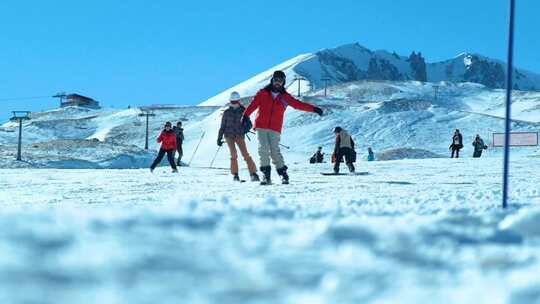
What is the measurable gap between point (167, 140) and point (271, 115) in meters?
6.83

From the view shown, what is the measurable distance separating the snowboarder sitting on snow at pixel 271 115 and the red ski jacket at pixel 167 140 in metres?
6.46

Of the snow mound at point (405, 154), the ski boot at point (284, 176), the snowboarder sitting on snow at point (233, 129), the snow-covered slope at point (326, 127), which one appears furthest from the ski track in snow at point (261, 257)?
the snow mound at point (405, 154)

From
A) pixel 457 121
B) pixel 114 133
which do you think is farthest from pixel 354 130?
pixel 114 133

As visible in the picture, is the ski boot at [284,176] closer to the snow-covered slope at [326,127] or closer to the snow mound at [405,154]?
the snow-covered slope at [326,127]

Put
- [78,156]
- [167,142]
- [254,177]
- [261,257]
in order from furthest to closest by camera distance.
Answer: [78,156], [167,142], [254,177], [261,257]

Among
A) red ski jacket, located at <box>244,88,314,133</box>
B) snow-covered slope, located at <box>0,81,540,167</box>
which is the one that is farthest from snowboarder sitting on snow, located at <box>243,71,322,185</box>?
snow-covered slope, located at <box>0,81,540,167</box>

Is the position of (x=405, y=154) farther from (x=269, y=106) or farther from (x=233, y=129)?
(x=269, y=106)

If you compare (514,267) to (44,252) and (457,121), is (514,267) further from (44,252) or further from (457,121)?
(457,121)

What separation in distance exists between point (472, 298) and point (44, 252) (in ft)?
3.83

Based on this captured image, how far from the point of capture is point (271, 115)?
27.7ft

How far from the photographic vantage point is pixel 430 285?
181cm

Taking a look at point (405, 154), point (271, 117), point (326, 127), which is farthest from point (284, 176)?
point (326, 127)

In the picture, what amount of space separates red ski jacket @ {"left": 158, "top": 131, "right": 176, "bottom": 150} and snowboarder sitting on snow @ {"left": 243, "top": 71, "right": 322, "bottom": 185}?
21.2 ft

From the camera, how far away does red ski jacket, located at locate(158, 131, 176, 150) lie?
48.2 ft
